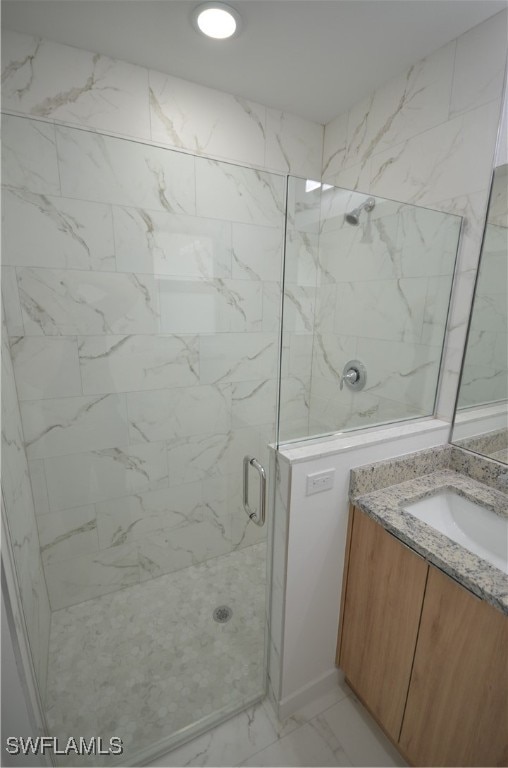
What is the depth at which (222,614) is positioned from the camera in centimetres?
181

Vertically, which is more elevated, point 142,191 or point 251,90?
point 251,90

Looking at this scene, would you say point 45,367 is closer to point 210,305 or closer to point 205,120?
point 210,305

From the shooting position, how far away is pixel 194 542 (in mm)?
2127

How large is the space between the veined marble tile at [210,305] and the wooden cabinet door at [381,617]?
118 cm

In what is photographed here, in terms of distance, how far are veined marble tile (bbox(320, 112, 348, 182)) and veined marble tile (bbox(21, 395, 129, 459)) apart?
1824mm

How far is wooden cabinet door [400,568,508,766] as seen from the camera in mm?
872

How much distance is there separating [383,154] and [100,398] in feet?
6.22

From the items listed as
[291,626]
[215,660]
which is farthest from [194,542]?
[291,626]

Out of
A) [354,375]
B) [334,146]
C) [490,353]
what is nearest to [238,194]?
[334,146]

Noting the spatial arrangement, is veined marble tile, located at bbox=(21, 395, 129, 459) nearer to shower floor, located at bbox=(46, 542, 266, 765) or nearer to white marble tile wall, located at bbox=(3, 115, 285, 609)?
white marble tile wall, located at bbox=(3, 115, 285, 609)

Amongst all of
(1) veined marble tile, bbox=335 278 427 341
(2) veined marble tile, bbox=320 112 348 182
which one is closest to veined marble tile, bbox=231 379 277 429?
(1) veined marble tile, bbox=335 278 427 341

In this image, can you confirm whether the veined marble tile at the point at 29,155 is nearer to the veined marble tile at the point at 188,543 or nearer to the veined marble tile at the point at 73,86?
the veined marble tile at the point at 73,86

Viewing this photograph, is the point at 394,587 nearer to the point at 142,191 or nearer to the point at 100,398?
the point at 100,398

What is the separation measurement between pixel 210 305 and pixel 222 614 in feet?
5.55
